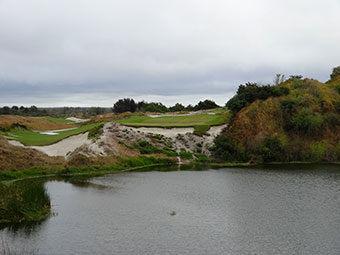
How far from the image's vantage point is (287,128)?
55438 millimetres

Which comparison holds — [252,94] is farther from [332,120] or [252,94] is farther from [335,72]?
[335,72]

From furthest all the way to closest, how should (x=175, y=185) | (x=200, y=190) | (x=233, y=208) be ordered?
1. (x=175, y=185)
2. (x=200, y=190)
3. (x=233, y=208)

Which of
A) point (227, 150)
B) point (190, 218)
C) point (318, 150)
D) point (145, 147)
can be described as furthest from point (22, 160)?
point (318, 150)

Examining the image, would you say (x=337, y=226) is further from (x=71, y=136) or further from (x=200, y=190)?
(x=71, y=136)

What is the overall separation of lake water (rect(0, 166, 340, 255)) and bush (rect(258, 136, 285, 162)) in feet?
44.8

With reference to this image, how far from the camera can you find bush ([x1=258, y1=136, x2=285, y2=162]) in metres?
49.9

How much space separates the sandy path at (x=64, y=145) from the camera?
4747cm

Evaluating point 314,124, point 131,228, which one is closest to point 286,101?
point 314,124

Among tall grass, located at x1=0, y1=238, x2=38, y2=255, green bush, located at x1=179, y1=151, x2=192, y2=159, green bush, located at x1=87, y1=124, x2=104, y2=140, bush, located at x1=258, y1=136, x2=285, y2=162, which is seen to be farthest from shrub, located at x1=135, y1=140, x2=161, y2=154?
tall grass, located at x1=0, y1=238, x2=38, y2=255

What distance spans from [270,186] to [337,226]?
1115cm

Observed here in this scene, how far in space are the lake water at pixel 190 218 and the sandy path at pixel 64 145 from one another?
13.3 meters

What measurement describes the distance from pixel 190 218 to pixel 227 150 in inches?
1132

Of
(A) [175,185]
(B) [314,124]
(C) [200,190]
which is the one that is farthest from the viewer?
(B) [314,124]

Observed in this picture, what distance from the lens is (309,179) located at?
35312 mm
